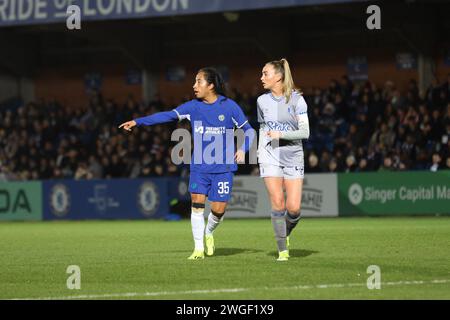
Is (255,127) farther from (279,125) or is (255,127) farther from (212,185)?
(279,125)

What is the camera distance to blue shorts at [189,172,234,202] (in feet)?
45.7

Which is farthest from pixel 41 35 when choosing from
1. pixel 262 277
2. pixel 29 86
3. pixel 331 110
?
pixel 262 277

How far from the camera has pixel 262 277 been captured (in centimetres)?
1133

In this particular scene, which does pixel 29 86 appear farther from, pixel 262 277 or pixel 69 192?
pixel 262 277

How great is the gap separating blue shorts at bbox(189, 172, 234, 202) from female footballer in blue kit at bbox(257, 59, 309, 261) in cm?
72

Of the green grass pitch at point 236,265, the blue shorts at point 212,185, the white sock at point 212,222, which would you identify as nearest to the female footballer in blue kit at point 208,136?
the blue shorts at point 212,185

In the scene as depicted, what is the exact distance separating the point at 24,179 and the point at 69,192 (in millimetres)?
3151

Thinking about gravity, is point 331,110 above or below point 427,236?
above

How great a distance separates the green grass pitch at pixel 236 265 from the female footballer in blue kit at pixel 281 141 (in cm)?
70

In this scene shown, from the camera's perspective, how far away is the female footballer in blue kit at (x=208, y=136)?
13.9 m

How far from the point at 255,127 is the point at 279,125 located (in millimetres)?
17829

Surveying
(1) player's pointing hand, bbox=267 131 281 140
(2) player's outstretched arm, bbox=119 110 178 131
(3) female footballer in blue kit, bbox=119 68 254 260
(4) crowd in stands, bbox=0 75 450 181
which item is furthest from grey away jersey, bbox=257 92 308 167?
(4) crowd in stands, bbox=0 75 450 181

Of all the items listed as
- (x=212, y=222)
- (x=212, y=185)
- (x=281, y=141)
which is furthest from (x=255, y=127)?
(x=281, y=141)

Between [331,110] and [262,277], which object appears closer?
[262,277]
